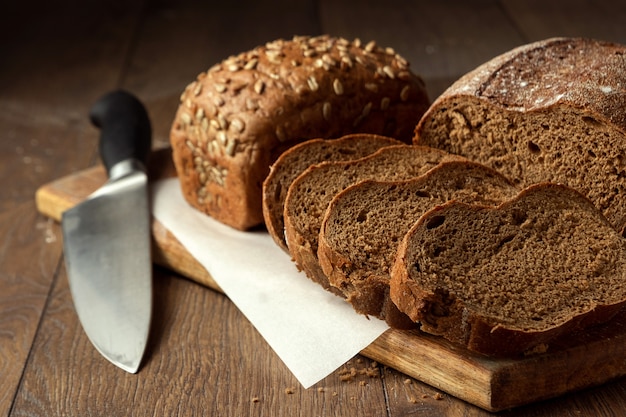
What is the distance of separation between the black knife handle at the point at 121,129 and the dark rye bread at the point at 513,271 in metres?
1.57

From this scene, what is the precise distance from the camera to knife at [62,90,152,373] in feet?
8.99

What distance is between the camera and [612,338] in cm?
236

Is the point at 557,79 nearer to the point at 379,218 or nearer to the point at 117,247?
the point at 379,218

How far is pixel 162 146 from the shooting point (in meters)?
3.97

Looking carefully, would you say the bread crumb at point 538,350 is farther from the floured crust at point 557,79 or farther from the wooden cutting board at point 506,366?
the floured crust at point 557,79

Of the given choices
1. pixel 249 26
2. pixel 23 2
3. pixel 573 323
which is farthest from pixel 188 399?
pixel 23 2

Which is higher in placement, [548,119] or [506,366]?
[548,119]

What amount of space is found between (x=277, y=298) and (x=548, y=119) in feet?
3.43

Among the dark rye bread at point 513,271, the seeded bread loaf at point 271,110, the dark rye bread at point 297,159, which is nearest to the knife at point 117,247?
the seeded bread loaf at point 271,110

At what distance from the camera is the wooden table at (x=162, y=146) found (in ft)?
8.00

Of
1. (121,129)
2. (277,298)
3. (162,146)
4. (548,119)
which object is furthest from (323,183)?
(162,146)

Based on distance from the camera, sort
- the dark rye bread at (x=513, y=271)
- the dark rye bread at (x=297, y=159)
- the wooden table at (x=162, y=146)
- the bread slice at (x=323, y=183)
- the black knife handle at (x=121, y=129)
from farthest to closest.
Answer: the black knife handle at (x=121, y=129), the dark rye bread at (x=297, y=159), the bread slice at (x=323, y=183), the wooden table at (x=162, y=146), the dark rye bread at (x=513, y=271)

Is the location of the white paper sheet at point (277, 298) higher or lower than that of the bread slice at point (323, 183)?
lower

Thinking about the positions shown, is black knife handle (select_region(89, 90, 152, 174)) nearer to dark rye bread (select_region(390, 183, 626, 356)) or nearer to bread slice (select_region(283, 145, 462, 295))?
bread slice (select_region(283, 145, 462, 295))
